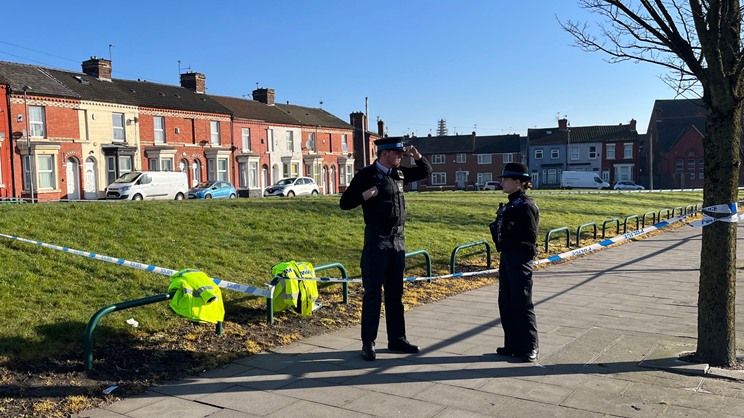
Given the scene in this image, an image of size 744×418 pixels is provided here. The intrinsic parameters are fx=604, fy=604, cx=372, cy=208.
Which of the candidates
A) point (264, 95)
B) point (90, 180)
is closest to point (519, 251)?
point (90, 180)

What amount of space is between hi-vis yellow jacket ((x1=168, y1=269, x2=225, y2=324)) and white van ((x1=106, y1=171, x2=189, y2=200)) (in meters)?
24.2

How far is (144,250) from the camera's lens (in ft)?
29.6

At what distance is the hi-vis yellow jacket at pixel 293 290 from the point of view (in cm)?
684

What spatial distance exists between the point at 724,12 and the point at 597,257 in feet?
29.7

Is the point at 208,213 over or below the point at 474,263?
over

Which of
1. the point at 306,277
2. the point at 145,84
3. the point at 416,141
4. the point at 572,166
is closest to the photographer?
the point at 306,277

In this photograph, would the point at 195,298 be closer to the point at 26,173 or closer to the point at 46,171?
the point at 26,173

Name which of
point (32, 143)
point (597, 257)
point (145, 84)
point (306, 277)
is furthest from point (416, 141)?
point (306, 277)

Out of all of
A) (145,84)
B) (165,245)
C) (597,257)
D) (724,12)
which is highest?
(145,84)

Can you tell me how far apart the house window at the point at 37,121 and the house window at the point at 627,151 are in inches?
2417

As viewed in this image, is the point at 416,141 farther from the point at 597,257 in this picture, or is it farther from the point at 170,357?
the point at 170,357

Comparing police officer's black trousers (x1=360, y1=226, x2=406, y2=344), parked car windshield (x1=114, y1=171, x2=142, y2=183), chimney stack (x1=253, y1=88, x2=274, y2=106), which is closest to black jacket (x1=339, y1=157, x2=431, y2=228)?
police officer's black trousers (x1=360, y1=226, x2=406, y2=344)

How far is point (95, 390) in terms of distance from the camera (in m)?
4.63

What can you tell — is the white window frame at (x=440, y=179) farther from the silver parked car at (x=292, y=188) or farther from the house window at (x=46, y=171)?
the house window at (x=46, y=171)
